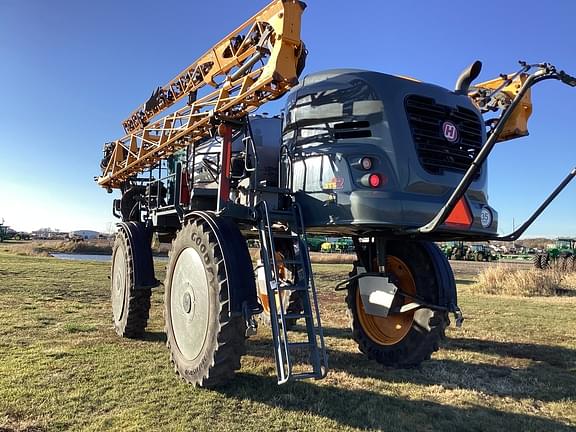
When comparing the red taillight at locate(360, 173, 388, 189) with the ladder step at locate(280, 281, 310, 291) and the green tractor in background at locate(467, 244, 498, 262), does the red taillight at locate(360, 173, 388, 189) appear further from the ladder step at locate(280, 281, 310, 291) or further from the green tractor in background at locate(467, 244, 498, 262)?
the green tractor in background at locate(467, 244, 498, 262)

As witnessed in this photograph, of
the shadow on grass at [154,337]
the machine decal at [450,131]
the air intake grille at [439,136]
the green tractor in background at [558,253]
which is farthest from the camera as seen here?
the green tractor in background at [558,253]

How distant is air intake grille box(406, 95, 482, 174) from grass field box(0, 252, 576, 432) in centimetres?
235

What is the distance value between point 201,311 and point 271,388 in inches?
41.2

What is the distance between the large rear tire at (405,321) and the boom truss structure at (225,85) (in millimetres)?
2784

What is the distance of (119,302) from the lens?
7582 millimetres

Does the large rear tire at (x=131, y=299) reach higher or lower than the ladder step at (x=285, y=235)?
lower

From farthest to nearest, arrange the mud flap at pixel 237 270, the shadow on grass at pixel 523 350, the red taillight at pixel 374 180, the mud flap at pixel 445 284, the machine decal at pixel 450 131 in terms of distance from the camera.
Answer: the shadow on grass at pixel 523 350
the mud flap at pixel 445 284
the machine decal at pixel 450 131
the red taillight at pixel 374 180
the mud flap at pixel 237 270

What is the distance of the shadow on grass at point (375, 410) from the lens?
4.11 meters

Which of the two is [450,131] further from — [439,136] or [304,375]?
[304,375]

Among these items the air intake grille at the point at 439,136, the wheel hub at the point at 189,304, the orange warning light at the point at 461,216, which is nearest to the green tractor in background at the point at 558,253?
the air intake grille at the point at 439,136

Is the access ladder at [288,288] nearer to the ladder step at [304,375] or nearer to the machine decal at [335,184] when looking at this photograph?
the ladder step at [304,375]

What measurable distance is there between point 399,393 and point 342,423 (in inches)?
45.0

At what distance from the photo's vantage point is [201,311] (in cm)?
495

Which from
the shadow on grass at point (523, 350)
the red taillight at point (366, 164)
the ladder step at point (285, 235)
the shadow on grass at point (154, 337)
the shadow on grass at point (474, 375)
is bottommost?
the shadow on grass at point (523, 350)
